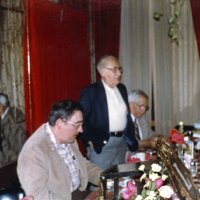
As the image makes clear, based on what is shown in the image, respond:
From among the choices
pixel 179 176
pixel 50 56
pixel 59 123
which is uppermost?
pixel 50 56

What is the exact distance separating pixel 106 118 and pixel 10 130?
952 mm

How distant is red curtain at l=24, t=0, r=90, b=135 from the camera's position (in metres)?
3.78

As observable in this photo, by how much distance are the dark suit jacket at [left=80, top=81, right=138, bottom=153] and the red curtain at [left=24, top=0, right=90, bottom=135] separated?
692 millimetres

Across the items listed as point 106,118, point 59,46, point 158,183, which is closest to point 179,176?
point 158,183

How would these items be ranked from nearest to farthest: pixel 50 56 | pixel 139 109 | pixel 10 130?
pixel 139 109 < pixel 10 130 < pixel 50 56

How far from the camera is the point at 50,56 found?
417 centimetres

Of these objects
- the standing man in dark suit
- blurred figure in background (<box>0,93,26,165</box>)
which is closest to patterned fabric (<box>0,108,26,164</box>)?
blurred figure in background (<box>0,93,26,165</box>)

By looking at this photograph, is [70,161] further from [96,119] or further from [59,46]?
[59,46]

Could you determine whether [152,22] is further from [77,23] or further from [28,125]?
[28,125]

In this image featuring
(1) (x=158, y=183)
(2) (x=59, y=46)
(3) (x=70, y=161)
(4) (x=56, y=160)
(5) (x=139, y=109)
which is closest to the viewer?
(1) (x=158, y=183)

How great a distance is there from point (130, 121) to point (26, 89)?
3.52 feet

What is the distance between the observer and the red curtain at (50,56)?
12.4 feet

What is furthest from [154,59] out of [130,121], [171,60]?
[130,121]

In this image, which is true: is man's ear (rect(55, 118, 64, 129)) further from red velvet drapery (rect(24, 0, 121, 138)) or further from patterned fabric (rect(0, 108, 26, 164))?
red velvet drapery (rect(24, 0, 121, 138))
